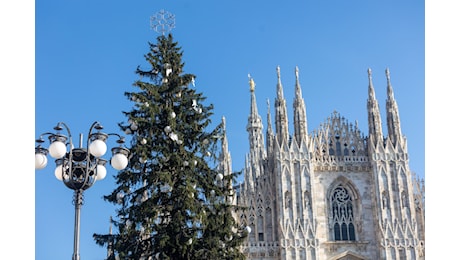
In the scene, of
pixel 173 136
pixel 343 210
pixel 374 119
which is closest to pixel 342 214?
pixel 343 210

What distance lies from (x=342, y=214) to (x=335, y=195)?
3.62 ft

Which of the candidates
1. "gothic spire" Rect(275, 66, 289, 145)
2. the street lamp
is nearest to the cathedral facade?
"gothic spire" Rect(275, 66, 289, 145)

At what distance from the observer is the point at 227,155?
132 feet

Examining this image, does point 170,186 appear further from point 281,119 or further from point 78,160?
point 281,119

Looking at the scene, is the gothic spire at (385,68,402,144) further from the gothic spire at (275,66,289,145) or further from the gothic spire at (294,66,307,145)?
the gothic spire at (275,66,289,145)

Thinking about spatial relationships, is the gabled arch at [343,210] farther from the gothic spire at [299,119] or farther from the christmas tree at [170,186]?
the christmas tree at [170,186]

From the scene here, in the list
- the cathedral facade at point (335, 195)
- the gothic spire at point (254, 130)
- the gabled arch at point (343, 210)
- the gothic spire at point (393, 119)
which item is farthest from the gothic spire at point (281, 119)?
the gothic spire at point (254, 130)

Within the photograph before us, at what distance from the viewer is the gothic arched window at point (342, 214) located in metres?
32.9

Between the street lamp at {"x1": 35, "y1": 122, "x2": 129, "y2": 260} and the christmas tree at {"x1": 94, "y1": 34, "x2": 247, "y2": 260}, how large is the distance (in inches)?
229

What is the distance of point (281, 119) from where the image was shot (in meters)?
34.0

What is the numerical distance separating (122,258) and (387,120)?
21.3 metres

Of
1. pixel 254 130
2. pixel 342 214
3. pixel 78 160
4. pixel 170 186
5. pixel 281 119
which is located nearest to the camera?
pixel 78 160
